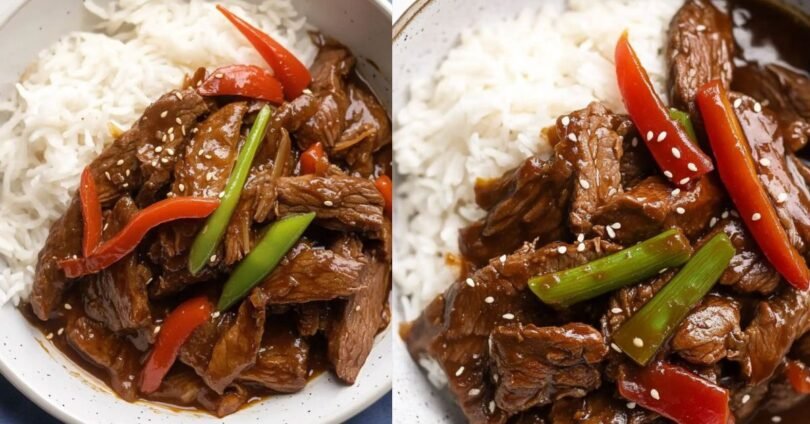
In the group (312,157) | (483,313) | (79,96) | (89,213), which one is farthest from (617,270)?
(79,96)

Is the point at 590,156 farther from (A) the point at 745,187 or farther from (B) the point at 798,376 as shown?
(B) the point at 798,376

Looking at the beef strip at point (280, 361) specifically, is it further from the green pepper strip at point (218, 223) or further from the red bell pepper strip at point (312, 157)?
the red bell pepper strip at point (312, 157)

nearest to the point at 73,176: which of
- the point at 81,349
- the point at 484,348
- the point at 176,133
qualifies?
the point at 176,133

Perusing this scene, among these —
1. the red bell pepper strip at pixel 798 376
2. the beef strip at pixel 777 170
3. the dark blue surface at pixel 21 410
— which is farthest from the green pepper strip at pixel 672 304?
the dark blue surface at pixel 21 410

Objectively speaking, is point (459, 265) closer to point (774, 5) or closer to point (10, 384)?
point (774, 5)

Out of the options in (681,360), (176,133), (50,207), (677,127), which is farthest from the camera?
(50,207)

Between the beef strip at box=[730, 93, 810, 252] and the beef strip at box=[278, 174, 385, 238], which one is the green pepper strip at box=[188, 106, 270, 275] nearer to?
the beef strip at box=[278, 174, 385, 238]
